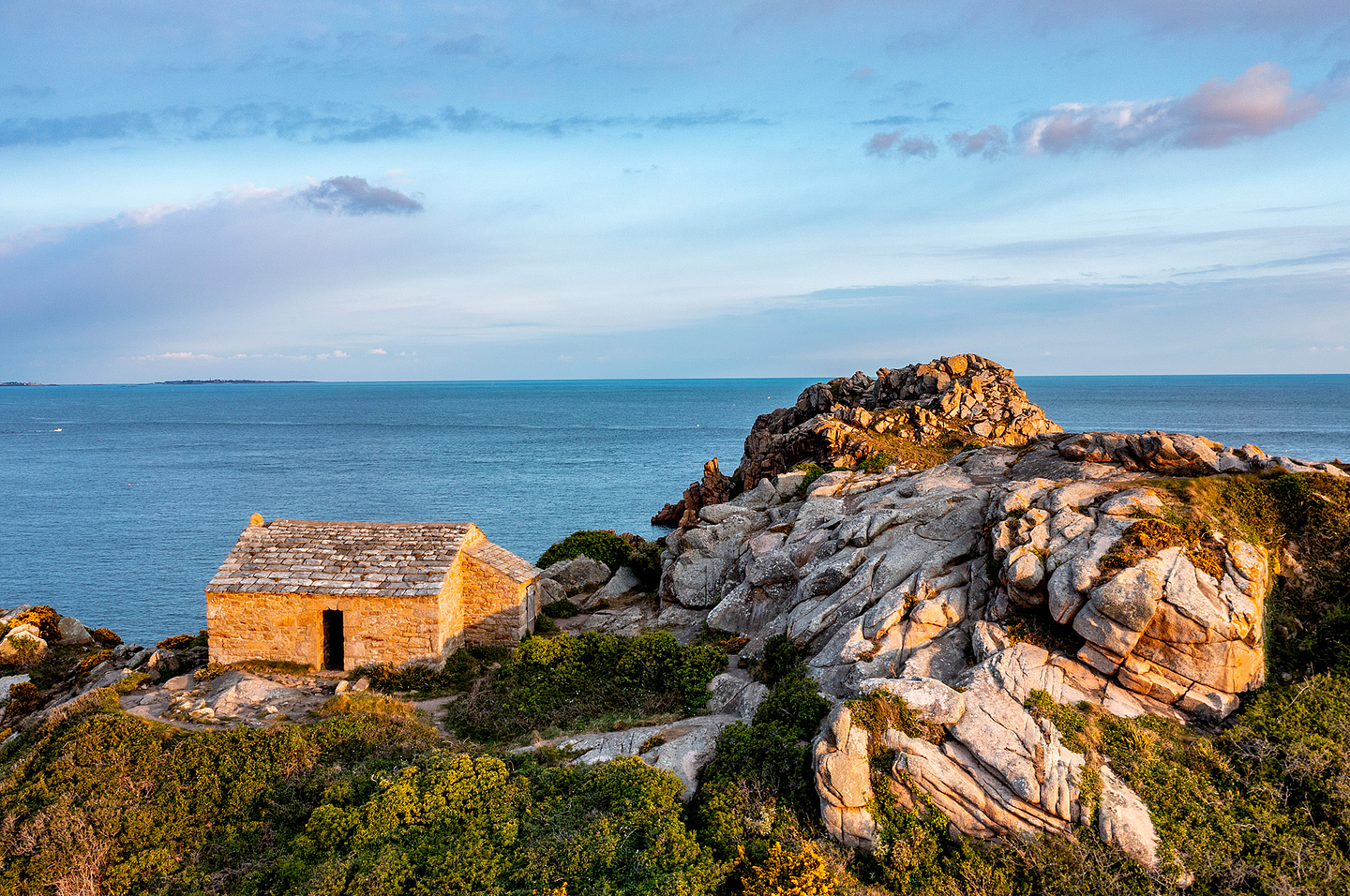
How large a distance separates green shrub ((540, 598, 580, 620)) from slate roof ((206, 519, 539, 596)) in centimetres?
406

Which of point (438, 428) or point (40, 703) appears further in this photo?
point (438, 428)

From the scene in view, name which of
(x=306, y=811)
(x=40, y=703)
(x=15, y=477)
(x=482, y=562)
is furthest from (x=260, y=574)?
(x=15, y=477)

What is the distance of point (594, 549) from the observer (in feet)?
126

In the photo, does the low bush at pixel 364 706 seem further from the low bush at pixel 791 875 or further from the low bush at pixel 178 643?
the low bush at pixel 178 643

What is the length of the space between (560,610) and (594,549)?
22.5 ft

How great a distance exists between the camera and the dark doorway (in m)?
25.4

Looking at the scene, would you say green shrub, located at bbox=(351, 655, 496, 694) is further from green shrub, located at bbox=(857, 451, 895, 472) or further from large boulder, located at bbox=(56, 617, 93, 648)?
green shrub, located at bbox=(857, 451, 895, 472)

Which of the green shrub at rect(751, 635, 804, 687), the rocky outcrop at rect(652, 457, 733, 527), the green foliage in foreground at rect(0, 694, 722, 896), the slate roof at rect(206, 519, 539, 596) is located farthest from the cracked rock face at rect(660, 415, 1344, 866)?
the rocky outcrop at rect(652, 457, 733, 527)

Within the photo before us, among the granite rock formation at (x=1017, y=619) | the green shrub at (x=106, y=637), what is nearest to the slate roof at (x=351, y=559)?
the granite rock formation at (x=1017, y=619)

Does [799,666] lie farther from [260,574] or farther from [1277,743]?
[260,574]

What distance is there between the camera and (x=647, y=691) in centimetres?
2178

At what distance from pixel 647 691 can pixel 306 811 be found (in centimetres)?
935

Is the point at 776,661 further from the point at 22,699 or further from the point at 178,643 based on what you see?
the point at 22,699

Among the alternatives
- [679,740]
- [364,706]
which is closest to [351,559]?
Answer: [364,706]
